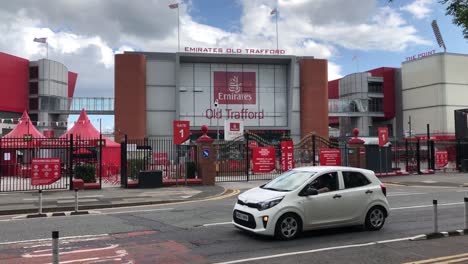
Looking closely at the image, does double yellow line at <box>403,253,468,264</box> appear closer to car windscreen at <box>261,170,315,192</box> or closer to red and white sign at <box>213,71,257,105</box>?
car windscreen at <box>261,170,315,192</box>

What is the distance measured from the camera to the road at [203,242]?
8062 mm

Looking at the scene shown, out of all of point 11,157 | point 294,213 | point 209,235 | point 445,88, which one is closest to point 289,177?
point 294,213

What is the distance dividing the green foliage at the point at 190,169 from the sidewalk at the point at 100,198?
2187 millimetres

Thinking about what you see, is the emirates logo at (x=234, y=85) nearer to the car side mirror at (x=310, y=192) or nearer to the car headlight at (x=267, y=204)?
the car side mirror at (x=310, y=192)

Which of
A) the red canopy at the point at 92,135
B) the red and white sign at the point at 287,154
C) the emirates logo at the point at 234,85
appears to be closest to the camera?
the red and white sign at the point at 287,154

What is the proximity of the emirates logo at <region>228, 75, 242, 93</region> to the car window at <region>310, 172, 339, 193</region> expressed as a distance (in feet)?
196

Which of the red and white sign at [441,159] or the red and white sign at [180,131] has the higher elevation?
the red and white sign at [180,131]

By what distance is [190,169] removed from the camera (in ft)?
83.0

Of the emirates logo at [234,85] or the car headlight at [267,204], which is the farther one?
the emirates logo at [234,85]

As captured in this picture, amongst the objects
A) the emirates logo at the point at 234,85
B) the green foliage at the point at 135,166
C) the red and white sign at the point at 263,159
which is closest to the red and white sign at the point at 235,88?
the emirates logo at the point at 234,85

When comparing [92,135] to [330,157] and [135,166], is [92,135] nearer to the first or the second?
[135,166]

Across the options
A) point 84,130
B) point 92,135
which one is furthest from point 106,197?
point 84,130

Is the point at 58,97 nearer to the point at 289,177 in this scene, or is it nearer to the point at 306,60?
the point at 306,60

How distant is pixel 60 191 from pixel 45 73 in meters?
71.0
